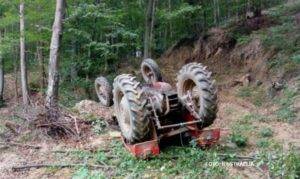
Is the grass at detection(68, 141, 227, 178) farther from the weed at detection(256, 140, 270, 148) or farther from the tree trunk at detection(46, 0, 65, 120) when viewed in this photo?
the tree trunk at detection(46, 0, 65, 120)

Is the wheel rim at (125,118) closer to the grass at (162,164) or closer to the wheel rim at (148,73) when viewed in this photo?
the grass at (162,164)

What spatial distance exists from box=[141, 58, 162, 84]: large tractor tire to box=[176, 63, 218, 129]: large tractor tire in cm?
273

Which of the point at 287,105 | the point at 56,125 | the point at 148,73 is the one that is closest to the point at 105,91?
the point at 148,73

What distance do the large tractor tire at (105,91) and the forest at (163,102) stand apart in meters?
0.04

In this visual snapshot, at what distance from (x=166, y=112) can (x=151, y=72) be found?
12.2 ft

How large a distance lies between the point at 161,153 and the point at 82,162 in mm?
1328

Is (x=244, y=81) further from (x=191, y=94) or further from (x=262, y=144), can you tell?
(x=191, y=94)

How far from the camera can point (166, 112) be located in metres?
5.41

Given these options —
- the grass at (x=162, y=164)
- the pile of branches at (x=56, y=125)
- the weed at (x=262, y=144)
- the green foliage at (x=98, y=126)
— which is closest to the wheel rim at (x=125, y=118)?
the grass at (x=162, y=164)

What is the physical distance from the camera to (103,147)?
5887mm

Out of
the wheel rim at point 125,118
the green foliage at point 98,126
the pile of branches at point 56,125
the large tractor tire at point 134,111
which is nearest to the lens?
the large tractor tire at point 134,111

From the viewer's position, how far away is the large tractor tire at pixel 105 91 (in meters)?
9.83

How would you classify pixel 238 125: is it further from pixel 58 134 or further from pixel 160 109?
pixel 58 134

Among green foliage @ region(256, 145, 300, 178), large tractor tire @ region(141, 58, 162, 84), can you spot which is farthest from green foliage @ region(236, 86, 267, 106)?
green foliage @ region(256, 145, 300, 178)
